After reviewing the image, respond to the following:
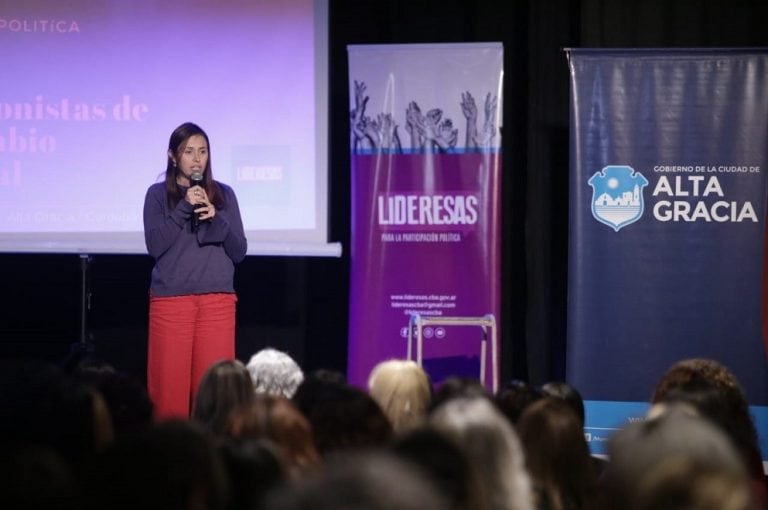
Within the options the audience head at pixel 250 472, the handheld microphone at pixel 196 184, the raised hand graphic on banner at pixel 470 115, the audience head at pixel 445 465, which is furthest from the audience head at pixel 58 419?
the raised hand graphic on banner at pixel 470 115

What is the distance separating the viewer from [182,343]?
504 cm

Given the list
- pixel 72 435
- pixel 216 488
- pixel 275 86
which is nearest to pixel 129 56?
pixel 275 86

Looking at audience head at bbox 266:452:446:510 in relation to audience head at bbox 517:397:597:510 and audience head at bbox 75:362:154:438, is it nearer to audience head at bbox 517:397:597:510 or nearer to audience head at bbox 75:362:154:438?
audience head at bbox 517:397:597:510

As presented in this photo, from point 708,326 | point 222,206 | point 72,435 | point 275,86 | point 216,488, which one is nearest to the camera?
point 216,488

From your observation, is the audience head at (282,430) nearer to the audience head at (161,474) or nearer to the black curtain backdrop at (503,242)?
the audience head at (161,474)

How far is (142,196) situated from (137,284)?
725 mm

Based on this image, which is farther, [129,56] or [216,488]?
[129,56]

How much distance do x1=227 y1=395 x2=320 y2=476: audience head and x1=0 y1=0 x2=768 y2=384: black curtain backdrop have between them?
376 cm

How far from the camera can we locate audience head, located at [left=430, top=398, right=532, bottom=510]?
6.48 ft

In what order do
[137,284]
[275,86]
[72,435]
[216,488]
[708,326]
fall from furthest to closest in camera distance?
1. [137,284]
2. [275,86]
3. [708,326]
4. [72,435]
5. [216,488]

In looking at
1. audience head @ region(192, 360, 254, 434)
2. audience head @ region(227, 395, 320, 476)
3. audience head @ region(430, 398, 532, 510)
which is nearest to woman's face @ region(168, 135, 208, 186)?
audience head @ region(192, 360, 254, 434)

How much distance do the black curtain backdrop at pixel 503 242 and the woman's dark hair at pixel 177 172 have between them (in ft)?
4.42

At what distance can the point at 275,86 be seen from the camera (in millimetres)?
6180

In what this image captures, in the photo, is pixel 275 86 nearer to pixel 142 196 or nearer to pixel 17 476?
pixel 142 196
